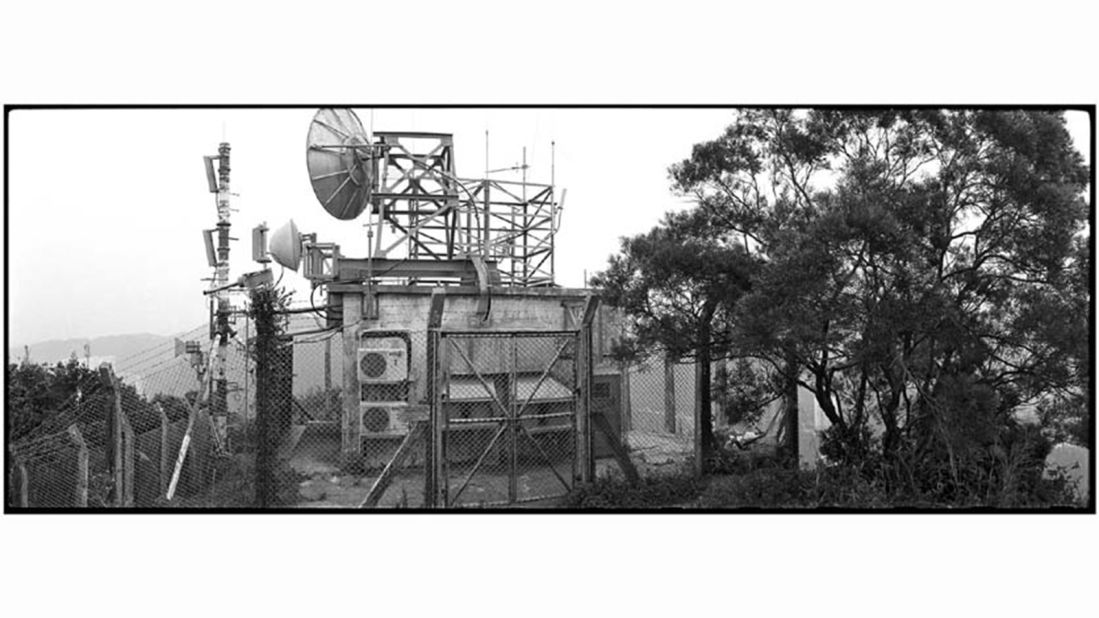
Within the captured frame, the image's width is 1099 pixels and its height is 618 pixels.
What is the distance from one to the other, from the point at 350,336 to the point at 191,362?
2164 mm

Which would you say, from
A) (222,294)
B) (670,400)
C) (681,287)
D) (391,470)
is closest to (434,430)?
(391,470)

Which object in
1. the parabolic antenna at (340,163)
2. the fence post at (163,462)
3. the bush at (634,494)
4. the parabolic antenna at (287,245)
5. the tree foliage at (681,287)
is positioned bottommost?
the bush at (634,494)

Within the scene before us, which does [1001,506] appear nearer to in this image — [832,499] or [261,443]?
[832,499]

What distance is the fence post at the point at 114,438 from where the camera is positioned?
7.64 m

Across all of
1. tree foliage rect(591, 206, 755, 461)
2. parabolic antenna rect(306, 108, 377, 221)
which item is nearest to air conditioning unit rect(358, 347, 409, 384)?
parabolic antenna rect(306, 108, 377, 221)

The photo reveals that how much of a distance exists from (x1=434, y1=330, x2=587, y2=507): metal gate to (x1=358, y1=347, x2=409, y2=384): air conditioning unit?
2.41 ft

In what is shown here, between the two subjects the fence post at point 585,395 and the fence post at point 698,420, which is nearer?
the fence post at point 585,395

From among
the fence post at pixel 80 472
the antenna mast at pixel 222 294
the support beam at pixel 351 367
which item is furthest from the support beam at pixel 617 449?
the antenna mast at pixel 222 294

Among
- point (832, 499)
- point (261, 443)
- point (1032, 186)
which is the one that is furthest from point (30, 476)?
point (1032, 186)

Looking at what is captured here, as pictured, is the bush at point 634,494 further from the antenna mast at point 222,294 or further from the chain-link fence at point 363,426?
the antenna mast at point 222,294

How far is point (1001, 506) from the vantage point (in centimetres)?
727

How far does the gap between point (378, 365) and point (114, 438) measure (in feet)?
10.4

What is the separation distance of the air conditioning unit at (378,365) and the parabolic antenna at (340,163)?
5.62 feet

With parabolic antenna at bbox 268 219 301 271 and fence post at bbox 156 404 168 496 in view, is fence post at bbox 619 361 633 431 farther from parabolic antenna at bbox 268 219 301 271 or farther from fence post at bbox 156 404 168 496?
fence post at bbox 156 404 168 496
